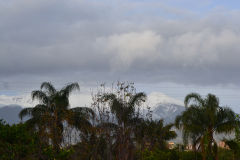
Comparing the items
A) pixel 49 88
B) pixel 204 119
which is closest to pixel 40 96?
pixel 49 88

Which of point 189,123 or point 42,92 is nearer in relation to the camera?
point 189,123

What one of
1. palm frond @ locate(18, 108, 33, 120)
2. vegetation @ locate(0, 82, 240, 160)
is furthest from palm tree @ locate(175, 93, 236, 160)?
palm frond @ locate(18, 108, 33, 120)

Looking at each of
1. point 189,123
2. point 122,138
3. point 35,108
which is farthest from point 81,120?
point 122,138

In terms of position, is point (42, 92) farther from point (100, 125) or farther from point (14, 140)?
point (14, 140)

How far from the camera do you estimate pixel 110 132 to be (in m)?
16.8

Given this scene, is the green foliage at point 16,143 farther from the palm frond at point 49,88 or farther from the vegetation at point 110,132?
the palm frond at point 49,88

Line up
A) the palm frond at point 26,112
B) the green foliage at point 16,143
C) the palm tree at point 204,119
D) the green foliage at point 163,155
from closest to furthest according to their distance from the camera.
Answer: the green foliage at point 16,143 < the green foliage at point 163,155 < the palm tree at point 204,119 < the palm frond at point 26,112

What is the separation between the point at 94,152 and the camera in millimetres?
17109

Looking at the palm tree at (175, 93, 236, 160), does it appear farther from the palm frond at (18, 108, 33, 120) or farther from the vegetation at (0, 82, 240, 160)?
the palm frond at (18, 108, 33, 120)

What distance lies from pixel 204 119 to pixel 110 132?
11399 mm

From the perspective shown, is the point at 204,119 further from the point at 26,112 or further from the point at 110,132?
the point at 26,112

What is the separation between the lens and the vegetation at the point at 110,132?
47.6ft

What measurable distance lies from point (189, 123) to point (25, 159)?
49.1 feet

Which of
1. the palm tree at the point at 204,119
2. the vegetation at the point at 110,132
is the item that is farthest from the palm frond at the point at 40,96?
the palm tree at the point at 204,119
